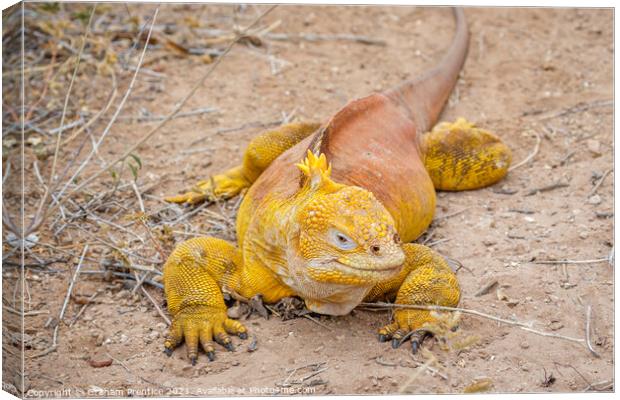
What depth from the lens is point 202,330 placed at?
530cm

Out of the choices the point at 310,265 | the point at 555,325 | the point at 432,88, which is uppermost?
the point at 310,265

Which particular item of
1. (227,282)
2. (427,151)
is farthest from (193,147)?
(227,282)

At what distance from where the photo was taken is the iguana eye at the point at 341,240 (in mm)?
4598

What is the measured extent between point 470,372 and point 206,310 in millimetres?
1669

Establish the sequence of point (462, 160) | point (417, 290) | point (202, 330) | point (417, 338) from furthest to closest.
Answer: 1. point (462, 160)
2. point (417, 290)
3. point (202, 330)
4. point (417, 338)

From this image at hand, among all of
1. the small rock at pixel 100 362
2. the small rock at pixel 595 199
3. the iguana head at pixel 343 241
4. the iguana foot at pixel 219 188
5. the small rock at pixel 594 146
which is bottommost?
the small rock at pixel 100 362

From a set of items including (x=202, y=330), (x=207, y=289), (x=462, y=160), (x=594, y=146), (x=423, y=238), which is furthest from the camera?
(x=594, y=146)

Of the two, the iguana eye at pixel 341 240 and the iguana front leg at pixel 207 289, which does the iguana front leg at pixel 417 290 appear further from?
the iguana eye at pixel 341 240

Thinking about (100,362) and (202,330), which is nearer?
(100,362)

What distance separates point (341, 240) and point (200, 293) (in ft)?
4.13

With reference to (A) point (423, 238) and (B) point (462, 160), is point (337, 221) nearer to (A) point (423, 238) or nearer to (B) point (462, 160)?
(A) point (423, 238)

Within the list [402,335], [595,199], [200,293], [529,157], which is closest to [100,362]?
[200,293]

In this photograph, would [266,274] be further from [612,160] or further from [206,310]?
[612,160]

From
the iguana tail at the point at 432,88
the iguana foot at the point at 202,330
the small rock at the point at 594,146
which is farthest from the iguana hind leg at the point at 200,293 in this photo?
the small rock at the point at 594,146
